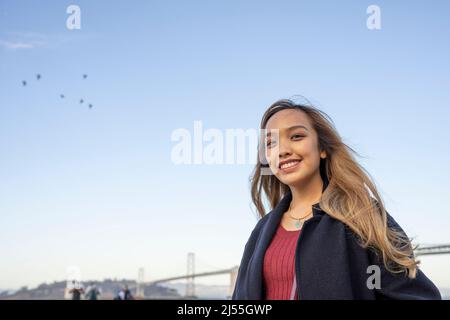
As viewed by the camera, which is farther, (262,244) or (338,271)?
(262,244)

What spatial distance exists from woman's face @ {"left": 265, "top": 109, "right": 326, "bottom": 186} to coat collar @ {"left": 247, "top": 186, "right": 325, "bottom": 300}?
139mm

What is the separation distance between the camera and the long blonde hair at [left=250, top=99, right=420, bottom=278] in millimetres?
1572

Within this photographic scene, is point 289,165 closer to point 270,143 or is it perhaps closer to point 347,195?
point 270,143

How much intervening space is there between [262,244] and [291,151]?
1.18 ft

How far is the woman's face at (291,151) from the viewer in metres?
1.87

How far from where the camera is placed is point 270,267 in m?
1.78

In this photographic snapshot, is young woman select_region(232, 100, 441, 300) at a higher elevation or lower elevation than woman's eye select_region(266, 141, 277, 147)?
lower

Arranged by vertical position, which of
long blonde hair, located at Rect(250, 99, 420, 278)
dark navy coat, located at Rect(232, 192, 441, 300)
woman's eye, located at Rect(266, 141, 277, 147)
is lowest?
dark navy coat, located at Rect(232, 192, 441, 300)

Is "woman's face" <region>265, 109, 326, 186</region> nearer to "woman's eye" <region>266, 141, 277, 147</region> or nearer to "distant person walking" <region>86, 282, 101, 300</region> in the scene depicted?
"woman's eye" <region>266, 141, 277, 147</region>

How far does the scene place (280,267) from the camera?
1.74 metres

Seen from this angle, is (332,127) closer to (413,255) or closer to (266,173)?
(266,173)

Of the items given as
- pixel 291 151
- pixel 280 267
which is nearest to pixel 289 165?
pixel 291 151

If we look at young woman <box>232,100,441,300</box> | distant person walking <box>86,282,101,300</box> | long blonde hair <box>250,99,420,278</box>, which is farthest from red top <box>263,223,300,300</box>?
distant person walking <box>86,282,101,300</box>
